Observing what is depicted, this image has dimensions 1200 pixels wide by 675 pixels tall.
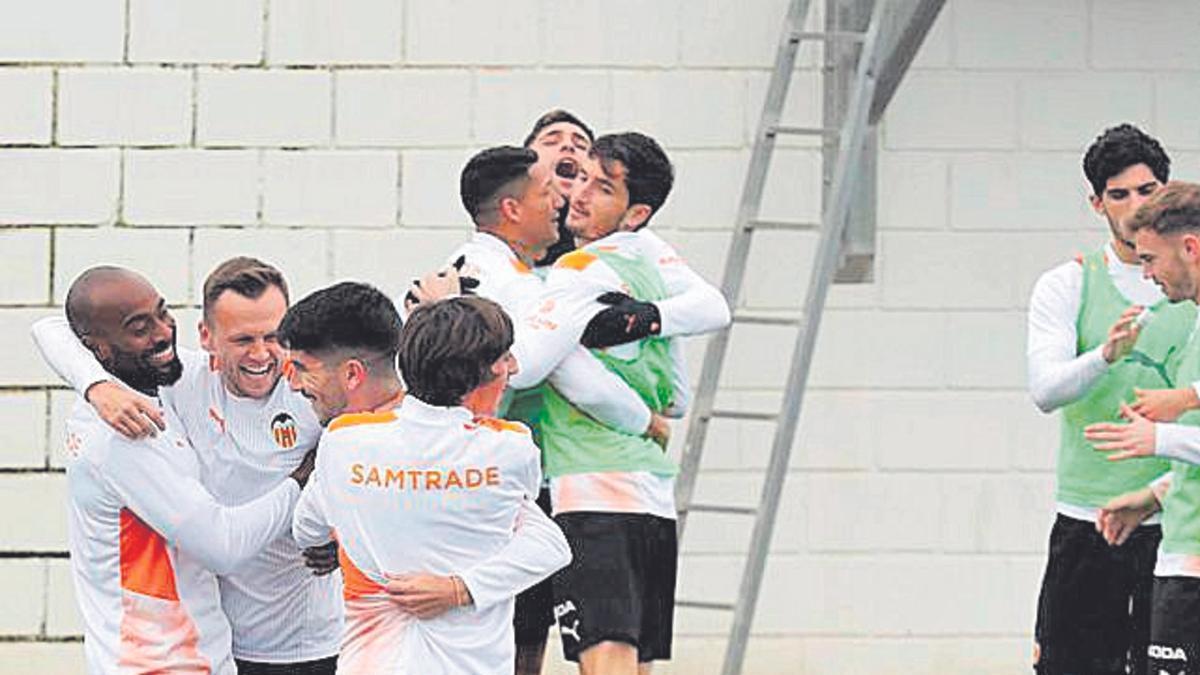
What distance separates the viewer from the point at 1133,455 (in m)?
5.17

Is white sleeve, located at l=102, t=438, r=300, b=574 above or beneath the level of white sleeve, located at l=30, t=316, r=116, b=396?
beneath

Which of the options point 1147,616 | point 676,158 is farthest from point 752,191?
point 1147,616

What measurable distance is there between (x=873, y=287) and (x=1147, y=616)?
209 centimetres

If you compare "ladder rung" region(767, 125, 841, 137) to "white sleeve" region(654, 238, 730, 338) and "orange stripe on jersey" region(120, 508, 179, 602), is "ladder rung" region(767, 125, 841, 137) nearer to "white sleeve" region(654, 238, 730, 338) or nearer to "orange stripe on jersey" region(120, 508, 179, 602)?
"white sleeve" region(654, 238, 730, 338)

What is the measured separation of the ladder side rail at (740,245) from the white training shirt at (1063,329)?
4.82ft

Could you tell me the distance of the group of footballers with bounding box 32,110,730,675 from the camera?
4.18 meters

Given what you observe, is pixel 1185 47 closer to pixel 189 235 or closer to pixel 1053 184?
pixel 1053 184

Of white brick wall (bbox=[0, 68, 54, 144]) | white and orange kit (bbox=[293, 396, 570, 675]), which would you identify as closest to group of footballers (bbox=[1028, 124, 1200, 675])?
white and orange kit (bbox=[293, 396, 570, 675])

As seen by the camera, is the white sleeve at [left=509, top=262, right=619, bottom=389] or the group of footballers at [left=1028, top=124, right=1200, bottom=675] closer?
the white sleeve at [left=509, top=262, right=619, bottom=389]

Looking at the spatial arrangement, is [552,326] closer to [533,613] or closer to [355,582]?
[533,613]

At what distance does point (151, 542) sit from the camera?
15.2 ft

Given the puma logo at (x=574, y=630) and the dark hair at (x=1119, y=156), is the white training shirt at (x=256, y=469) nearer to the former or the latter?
the puma logo at (x=574, y=630)

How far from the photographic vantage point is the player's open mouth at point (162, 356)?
15.4ft

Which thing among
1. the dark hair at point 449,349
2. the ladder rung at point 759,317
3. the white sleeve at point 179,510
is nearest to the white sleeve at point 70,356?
the white sleeve at point 179,510
